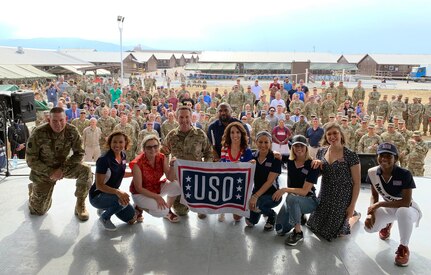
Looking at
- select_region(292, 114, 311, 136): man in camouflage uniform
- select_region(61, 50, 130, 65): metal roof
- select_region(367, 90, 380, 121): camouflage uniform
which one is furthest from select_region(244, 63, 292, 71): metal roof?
select_region(292, 114, 311, 136): man in camouflage uniform

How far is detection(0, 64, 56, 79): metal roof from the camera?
3089 cm

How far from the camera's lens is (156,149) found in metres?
4.36

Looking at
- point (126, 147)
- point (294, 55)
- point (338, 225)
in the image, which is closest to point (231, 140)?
point (126, 147)

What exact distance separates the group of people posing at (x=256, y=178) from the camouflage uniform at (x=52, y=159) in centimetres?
1

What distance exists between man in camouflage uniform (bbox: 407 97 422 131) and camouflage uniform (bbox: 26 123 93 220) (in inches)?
605

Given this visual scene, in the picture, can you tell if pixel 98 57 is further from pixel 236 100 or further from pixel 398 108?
pixel 398 108

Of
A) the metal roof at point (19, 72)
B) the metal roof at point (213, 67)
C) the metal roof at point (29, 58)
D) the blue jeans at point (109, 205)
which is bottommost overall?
the blue jeans at point (109, 205)

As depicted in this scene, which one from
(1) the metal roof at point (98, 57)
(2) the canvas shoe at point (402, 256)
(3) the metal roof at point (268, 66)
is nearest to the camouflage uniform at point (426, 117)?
(2) the canvas shoe at point (402, 256)

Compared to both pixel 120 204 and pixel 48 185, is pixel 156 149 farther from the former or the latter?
pixel 48 185

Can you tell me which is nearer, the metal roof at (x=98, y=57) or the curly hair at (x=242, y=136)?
the curly hair at (x=242, y=136)

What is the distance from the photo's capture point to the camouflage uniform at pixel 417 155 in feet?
30.5

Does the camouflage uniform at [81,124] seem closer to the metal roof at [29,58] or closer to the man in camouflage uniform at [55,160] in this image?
the man in camouflage uniform at [55,160]

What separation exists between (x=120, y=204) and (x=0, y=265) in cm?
130

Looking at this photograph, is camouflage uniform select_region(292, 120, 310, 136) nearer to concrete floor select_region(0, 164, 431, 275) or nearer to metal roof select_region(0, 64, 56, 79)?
concrete floor select_region(0, 164, 431, 275)
